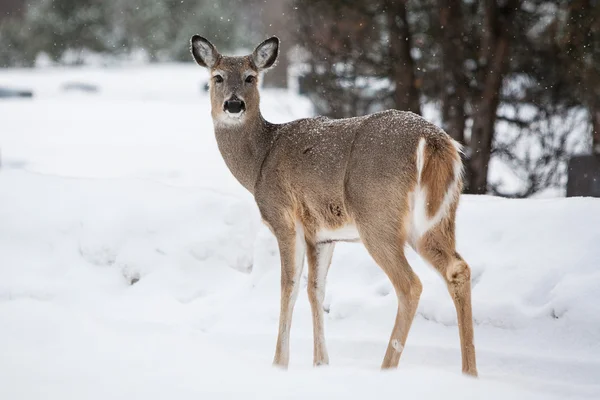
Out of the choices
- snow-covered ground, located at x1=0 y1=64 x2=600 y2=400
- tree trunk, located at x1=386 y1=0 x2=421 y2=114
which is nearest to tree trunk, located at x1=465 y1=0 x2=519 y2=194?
tree trunk, located at x1=386 y1=0 x2=421 y2=114

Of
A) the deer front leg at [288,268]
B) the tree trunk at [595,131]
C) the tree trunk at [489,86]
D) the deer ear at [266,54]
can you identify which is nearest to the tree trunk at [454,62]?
the tree trunk at [489,86]

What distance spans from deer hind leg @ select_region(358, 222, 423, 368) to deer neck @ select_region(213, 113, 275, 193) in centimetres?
131

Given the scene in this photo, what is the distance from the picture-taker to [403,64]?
10.7 meters

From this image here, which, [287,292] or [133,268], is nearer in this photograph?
[287,292]

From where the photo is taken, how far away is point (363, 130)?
5.12 meters

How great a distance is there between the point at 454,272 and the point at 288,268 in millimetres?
1228

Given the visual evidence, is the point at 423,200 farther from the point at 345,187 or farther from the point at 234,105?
the point at 234,105

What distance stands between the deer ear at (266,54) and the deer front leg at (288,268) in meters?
1.44

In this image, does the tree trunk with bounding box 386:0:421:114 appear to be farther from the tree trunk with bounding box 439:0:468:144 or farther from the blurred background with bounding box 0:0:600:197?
the tree trunk with bounding box 439:0:468:144

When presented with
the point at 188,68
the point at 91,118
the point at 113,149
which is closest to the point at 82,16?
the point at 188,68

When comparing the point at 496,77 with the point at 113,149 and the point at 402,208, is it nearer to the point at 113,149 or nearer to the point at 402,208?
the point at 402,208

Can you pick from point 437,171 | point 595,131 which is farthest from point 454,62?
point 437,171

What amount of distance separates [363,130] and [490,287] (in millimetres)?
1615

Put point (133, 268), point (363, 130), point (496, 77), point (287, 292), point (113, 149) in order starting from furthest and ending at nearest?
point (113, 149) < point (496, 77) < point (133, 268) < point (287, 292) < point (363, 130)
